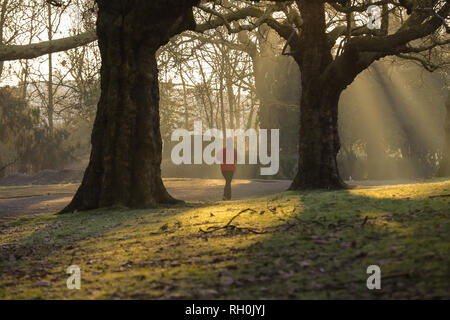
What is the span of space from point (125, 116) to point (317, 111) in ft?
21.4

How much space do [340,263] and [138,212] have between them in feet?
26.1

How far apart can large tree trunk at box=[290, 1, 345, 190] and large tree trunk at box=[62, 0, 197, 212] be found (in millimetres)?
4961


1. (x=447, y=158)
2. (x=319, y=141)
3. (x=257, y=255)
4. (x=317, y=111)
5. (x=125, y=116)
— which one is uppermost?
(x=317, y=111)

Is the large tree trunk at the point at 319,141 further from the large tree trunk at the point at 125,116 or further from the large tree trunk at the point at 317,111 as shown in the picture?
the large tree trunk at the point at 125,116

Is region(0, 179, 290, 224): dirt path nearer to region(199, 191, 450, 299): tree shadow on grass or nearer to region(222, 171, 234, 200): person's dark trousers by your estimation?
region(222, 171, 234, 200): person's dark trousers

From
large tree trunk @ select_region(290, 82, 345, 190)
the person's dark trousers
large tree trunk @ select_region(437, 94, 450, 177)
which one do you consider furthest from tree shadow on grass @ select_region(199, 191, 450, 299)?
large tree trunk @ select_region(437, 94, 450, 177)

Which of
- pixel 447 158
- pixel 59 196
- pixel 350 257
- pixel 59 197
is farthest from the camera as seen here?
pixel 447 158

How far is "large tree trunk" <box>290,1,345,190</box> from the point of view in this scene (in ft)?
59.9

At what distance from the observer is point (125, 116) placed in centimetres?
1498

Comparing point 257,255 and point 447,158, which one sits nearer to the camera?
point 257,255

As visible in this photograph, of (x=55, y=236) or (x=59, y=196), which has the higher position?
(x=59, y=196)

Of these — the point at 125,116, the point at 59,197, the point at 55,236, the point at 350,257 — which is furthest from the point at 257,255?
the point at 59,197

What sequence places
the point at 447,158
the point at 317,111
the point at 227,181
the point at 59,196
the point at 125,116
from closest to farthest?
1. the point at 125,116
2. the point at 317,111
3. the point at 227,181
4. the point at 59,196
5. the point at 447,158

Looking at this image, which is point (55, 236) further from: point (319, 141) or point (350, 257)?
point (319, 141)
